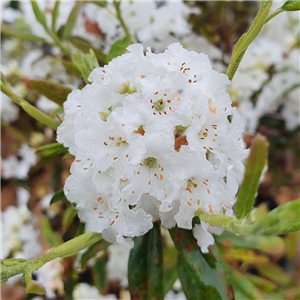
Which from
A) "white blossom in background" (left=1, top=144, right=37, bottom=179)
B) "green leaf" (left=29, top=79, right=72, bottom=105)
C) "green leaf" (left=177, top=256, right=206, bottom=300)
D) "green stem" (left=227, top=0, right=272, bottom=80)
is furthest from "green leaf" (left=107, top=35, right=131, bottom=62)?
"white blossom in background" (left=1, top=144, right=37, bottom=179)

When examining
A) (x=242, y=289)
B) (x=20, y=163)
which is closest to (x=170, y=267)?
(x=242, y=289)

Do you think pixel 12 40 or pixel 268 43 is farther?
pixel 12 40

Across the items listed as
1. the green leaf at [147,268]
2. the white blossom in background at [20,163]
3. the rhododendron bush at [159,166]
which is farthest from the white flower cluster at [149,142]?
the white blossom in background at [20,163]

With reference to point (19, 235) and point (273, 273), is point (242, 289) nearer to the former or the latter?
point (273, 273)

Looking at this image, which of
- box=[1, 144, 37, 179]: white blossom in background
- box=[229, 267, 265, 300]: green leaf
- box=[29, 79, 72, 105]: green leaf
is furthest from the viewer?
box=[1, 144, 37, 179]: white blossom in background

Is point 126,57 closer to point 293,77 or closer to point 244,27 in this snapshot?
point 293,77

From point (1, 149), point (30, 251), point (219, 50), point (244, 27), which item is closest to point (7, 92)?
point (30, 251)

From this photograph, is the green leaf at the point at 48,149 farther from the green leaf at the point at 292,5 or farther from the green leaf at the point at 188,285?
the green leaf at the point at 292,5

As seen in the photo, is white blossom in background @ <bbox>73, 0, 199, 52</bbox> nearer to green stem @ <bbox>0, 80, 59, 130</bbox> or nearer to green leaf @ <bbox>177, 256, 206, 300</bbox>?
green stem @ <bbox>0, 80, 59, 130</bbox>
